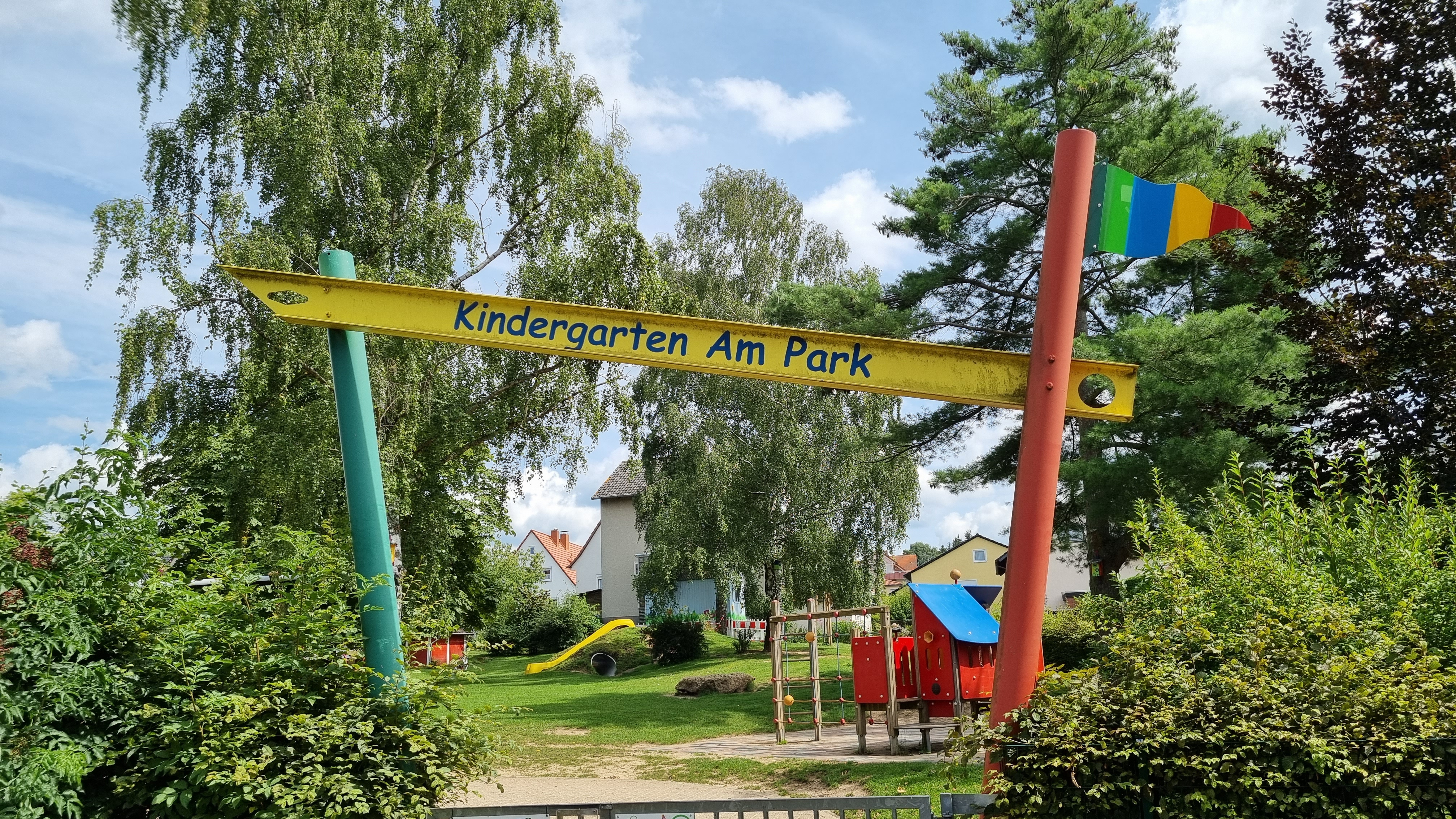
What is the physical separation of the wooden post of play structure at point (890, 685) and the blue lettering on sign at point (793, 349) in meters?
7.72

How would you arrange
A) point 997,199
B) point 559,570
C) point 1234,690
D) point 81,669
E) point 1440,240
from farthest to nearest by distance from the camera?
point 559,570 → point 997,199 → point 1440,240 → point 81,669 → point 1234,690

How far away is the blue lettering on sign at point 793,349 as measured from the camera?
6.13 meters

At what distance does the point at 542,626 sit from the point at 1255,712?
39.1 meters

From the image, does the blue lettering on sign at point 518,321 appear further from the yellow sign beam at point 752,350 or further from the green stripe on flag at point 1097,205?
the green stripe on flag at point 1097,205

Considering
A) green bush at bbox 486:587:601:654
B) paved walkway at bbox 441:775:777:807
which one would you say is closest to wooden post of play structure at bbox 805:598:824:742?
paved walkway at bbox 441:775:777:807

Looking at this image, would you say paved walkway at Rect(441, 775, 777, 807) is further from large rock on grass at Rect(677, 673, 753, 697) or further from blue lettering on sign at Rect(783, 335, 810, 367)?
large rock on grass at Rect(677, 673, 753, 697)

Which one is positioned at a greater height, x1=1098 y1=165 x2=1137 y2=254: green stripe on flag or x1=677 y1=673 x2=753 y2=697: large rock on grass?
x1=1098 y1=165 x2=1137 y2=254: green stripe on flag

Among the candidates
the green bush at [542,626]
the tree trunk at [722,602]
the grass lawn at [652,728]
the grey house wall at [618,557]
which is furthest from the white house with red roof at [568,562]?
the grass lawn at [652,728]

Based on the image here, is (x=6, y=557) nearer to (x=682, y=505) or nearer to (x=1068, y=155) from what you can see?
(x=1068, y=155)

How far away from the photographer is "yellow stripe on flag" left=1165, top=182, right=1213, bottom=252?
6.06 m

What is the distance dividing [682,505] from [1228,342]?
1769 cm

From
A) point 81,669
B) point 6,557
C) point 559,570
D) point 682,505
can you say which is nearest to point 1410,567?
point 81,669

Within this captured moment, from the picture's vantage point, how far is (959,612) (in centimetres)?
1337

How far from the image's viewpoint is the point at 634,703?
20156 millimetres
